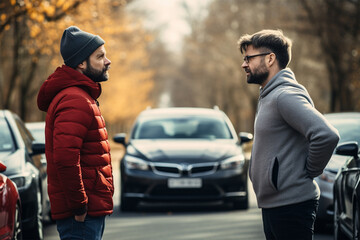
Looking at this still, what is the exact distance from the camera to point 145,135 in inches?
498

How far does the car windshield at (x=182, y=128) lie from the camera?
12.7m

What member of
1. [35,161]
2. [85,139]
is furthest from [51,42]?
[85,139]

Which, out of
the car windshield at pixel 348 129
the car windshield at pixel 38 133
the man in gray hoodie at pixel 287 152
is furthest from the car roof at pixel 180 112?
the man in gray hoodie at pixel 287 152

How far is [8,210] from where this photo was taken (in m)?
6.30

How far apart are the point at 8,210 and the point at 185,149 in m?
5.69

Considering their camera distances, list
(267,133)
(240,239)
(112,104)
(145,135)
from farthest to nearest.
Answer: (112,104), (145,135), (240,239), (267,133)

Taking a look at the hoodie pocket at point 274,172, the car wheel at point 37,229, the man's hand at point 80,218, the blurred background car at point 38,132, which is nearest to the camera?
the hoodie pocket at point 274,172

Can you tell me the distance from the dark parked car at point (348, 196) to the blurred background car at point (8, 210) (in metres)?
2.79

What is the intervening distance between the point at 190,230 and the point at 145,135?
3257mm

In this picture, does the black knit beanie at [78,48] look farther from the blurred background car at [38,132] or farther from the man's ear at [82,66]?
the blurred background car at [38,132]

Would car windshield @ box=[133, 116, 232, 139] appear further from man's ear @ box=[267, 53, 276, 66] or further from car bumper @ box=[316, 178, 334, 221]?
man's ear @ box=[267, 53, 276, 66]

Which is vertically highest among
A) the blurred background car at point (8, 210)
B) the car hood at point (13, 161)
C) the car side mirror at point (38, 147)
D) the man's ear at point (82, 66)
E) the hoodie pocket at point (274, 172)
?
the man's ear at point (82, 66)

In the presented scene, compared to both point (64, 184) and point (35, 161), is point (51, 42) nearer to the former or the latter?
point (35, 161)

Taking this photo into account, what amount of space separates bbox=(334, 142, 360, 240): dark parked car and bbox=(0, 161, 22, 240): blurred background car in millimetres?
2794
